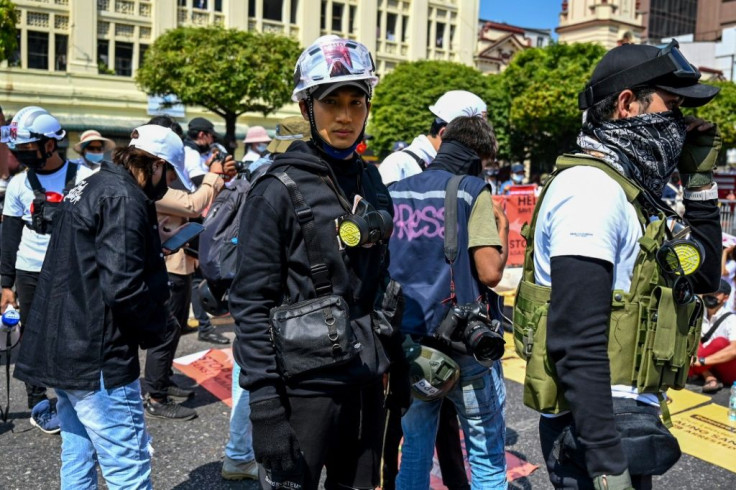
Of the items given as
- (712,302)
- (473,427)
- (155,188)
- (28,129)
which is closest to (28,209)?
(28,129)

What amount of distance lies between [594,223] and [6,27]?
25.0 meters

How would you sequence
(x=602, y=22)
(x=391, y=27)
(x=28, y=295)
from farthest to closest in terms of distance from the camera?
(x=602, y=22)
(x=391, y=27)
(x=28, y=295)

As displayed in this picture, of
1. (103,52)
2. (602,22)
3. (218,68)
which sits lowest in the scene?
(218,68)

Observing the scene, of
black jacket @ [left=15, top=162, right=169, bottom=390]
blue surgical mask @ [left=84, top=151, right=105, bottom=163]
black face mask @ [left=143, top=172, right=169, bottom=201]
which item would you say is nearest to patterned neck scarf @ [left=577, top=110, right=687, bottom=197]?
black jacket @ [left=15, top=162, right=169, bottom=390]

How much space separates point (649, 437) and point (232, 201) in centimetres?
261

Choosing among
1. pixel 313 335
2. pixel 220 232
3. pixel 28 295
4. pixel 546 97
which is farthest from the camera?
pixel 546 97

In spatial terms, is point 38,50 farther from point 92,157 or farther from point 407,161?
point 407,161

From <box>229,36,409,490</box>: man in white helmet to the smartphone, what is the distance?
147 cm

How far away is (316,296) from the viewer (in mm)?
2160

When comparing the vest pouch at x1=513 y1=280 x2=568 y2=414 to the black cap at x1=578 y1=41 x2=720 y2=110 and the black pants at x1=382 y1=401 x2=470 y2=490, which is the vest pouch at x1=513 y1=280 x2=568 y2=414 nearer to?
the black cap at x1=578 y1=41 x2=720 y2=110

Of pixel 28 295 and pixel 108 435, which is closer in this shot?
pixel 108 435

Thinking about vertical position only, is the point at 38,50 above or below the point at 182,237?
above

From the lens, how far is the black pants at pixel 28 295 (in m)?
4.49

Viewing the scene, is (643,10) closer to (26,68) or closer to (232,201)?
(26,68)
